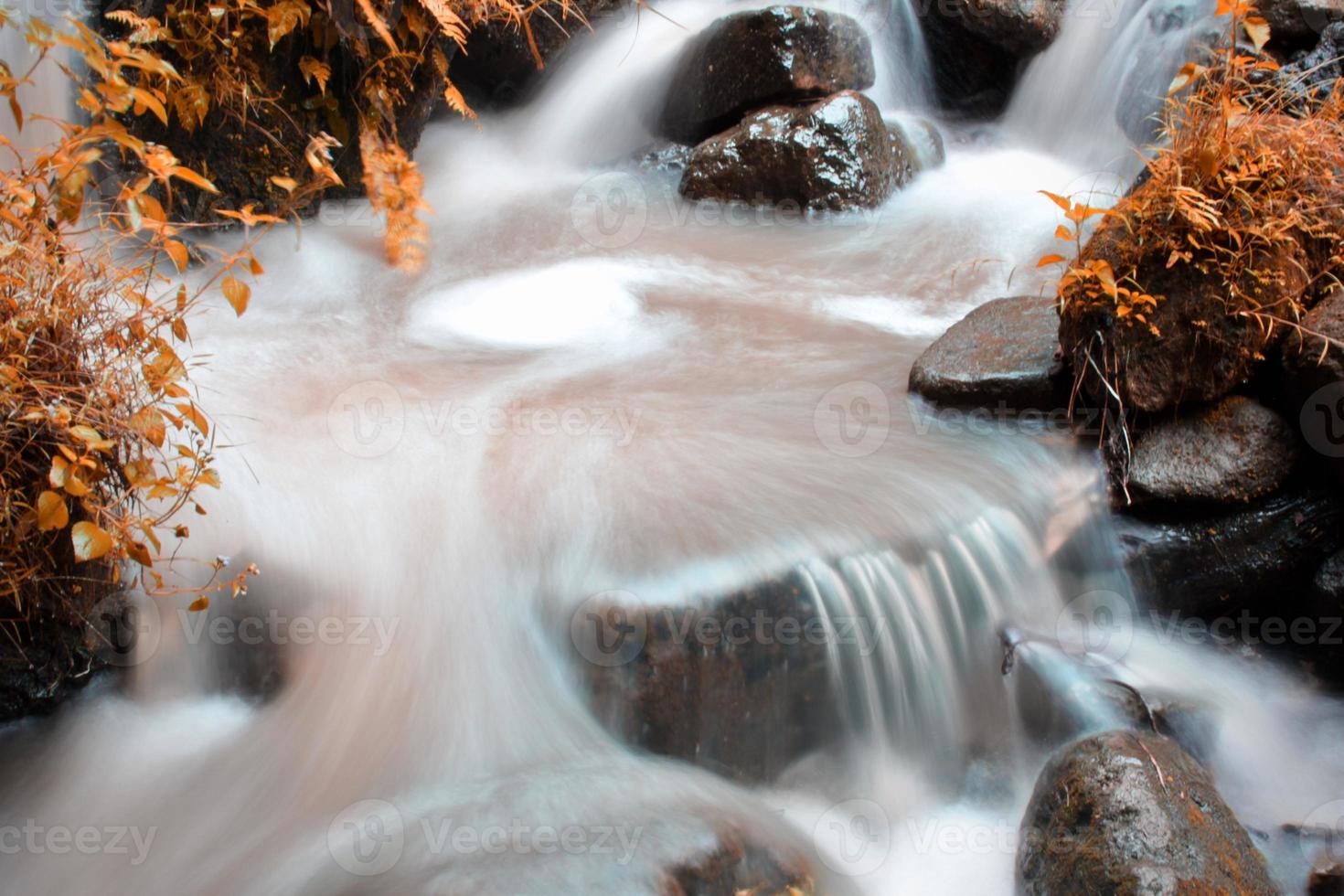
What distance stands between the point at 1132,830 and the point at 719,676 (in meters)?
1.07

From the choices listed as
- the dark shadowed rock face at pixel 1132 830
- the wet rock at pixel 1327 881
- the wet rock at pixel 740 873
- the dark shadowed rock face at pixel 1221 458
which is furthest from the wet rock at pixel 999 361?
the wet rock at pixel 740 873

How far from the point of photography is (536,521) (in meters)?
3.15

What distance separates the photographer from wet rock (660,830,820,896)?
232 centimetres

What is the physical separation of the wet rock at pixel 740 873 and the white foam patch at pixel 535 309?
2.41m

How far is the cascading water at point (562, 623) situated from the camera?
2.54 m

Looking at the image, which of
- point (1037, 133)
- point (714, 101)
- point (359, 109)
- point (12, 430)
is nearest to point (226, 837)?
point (12, 430)

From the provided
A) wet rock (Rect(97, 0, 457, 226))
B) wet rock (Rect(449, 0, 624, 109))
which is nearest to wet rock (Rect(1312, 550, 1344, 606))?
wet rock (Rect(97, 0, 457, 226))

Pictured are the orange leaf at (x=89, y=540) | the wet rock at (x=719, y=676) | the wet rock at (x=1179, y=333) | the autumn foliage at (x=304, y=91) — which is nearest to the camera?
the orange leaf at (x=89, y=540)

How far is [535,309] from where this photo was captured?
4660 mm

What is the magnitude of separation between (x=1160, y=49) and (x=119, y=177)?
5645 millimetres

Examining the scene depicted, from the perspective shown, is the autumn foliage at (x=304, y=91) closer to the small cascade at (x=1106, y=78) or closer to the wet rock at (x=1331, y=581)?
the small cascade at (x=1106, y=78)

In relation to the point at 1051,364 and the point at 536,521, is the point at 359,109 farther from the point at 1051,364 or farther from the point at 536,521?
the point at 1051,364

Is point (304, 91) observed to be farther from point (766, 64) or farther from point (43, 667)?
point (43, 667)

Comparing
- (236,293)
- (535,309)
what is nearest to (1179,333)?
(535,309)
